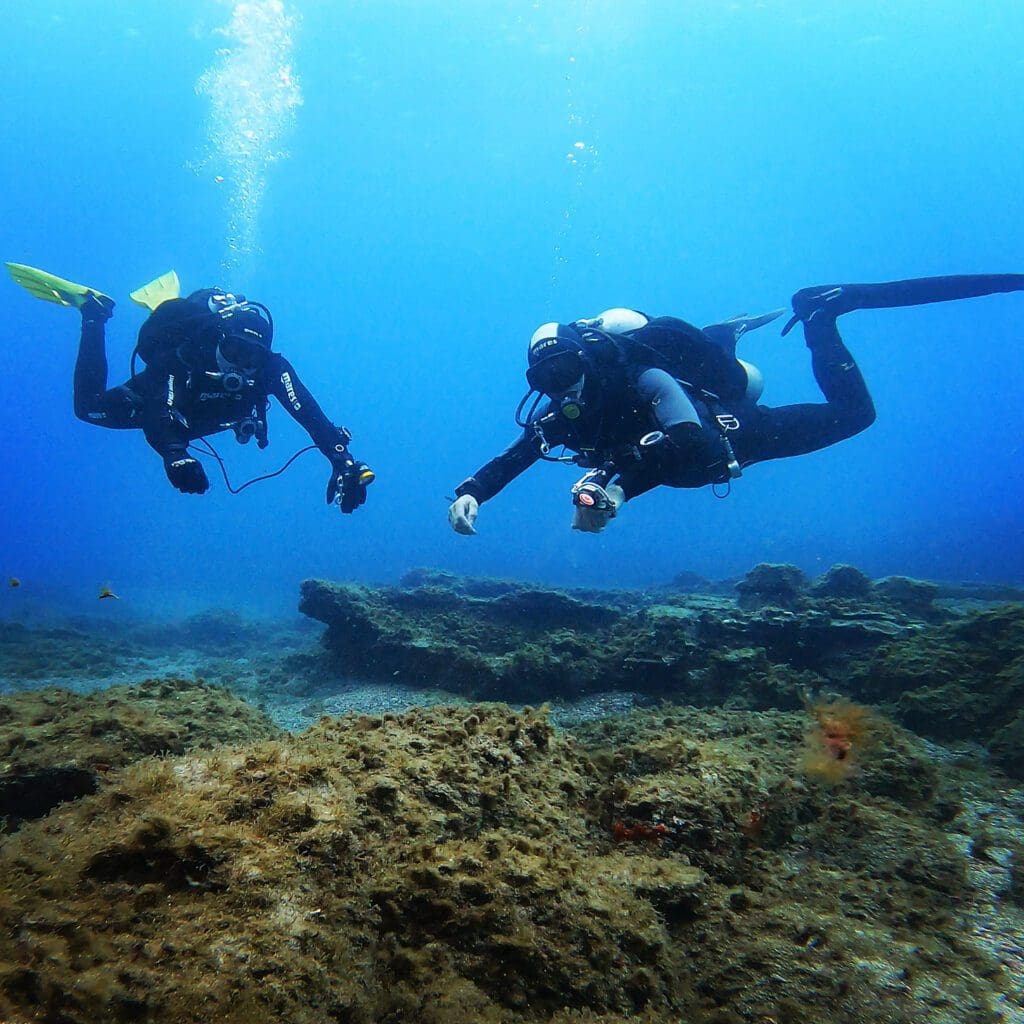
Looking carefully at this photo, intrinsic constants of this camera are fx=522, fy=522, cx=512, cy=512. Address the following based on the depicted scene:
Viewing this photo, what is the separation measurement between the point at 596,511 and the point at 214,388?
5.73 m

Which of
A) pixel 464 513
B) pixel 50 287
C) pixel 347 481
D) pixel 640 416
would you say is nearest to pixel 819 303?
pixel 640 416

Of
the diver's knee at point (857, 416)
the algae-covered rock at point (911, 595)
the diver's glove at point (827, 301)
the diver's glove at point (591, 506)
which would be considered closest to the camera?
the diver's glove at point (591, 506)

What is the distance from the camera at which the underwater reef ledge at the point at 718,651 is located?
199 inches

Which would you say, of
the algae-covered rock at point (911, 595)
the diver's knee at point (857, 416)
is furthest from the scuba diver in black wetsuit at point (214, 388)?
the algae-covered rock at point (911, 595)

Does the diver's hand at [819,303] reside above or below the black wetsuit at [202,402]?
above

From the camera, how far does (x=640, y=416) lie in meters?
6.14

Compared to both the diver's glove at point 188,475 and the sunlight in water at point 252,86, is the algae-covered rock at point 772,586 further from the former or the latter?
the sunlight in water at point 252,86

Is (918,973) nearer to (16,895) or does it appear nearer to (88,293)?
(16,895)

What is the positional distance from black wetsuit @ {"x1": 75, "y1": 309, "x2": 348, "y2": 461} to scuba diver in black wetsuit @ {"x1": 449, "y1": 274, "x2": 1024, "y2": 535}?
2.81 metres

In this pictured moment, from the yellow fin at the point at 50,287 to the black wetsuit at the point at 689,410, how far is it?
8163mm

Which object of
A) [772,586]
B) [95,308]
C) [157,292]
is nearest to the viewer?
[157,292]

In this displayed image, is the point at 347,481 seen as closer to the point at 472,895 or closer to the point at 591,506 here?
the point at 591,506

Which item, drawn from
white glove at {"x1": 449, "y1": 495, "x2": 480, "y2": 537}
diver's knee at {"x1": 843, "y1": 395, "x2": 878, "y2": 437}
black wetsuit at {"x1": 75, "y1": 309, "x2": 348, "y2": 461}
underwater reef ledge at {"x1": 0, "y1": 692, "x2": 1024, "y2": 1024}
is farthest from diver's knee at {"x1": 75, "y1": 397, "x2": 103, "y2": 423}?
diver's knee at {"x1": 843, "y1": 395, "x2": 878, "y2": 437}

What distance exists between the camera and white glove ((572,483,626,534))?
5195 mm
